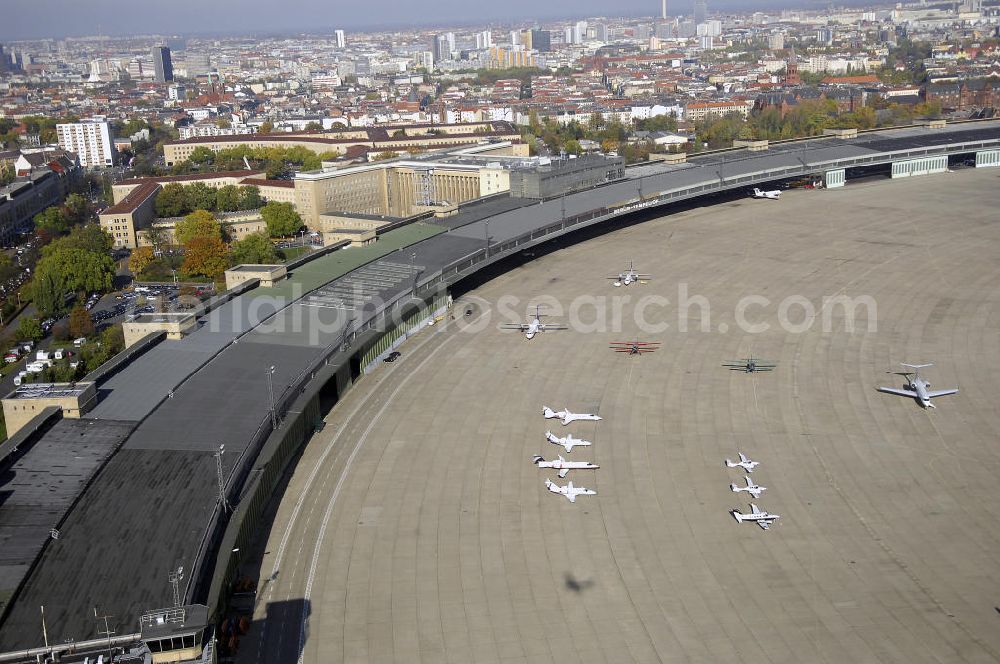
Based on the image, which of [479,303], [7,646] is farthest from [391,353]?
[7,646]

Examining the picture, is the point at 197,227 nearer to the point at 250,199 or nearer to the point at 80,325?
the point at 250,199

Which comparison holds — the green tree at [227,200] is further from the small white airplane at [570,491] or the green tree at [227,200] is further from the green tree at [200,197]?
the small white airplane at [570,491]

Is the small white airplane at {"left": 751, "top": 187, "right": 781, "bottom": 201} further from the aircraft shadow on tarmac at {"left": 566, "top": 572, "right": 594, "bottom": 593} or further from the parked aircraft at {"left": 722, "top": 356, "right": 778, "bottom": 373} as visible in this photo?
the aircraft shadow on tarmac at {"left": 566, "top": 572, "right": 594, "bottom": 593}

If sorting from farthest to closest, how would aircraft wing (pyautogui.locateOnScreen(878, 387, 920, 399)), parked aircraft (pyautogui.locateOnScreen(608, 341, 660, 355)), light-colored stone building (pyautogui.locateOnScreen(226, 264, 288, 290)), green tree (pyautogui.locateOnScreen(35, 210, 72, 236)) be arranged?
green tree (pyautogui.locateOnScreen(35, 210, 72, 236)) → light-colored stone building (pyautogui.locateOnScreen(226, 264, 288, 290)) → parked aircraft (pyautogui.locateOnScreen(608, 341, 660, 355)) → aircraft wing (pyautogui.locateOnScreen(878, 387, 920, 399))

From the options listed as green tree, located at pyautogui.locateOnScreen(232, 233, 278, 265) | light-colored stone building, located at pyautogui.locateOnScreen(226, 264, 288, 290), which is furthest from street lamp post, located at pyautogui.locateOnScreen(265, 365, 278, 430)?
green tree, located at pyautogui.locateOnScreen(232, 233, 278, 265)

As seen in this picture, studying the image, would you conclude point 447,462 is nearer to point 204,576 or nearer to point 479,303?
point 204,576
